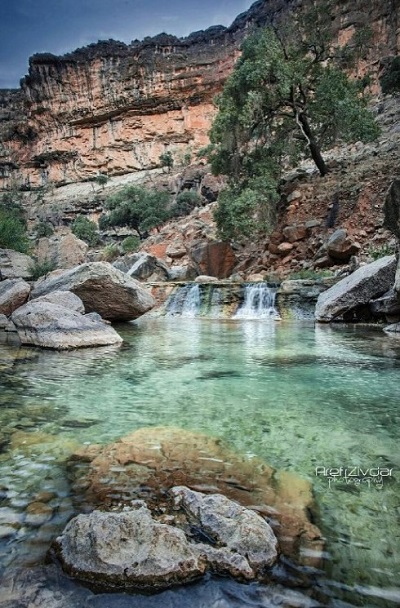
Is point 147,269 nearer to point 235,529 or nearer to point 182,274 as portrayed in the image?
point 182,274

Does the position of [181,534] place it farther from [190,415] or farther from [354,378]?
[354,378]

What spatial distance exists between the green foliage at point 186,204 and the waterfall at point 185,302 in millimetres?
26505

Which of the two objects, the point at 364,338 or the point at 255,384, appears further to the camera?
the point at 364,338

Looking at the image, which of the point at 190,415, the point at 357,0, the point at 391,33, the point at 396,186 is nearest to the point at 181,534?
the point at 190,415

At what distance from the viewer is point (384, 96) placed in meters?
30.5

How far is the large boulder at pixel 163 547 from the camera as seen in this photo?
1338 mm

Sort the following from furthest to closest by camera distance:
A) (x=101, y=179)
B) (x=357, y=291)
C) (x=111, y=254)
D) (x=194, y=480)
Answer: (x=101, y=179)
(x=111, y=254)
(x=357, y=291)
(x=194, y=480)

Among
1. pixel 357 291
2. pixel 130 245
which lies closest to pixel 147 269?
pixel 130 245

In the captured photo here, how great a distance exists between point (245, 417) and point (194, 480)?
119cm

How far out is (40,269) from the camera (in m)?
20.2

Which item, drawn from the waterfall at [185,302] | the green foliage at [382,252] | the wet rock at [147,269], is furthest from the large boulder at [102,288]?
the wet rock at [147,269]

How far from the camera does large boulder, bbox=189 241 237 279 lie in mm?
20141

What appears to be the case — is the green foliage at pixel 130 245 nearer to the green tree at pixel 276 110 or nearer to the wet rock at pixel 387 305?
the green tree at pixel 276 110

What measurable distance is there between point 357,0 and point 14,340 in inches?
2188
